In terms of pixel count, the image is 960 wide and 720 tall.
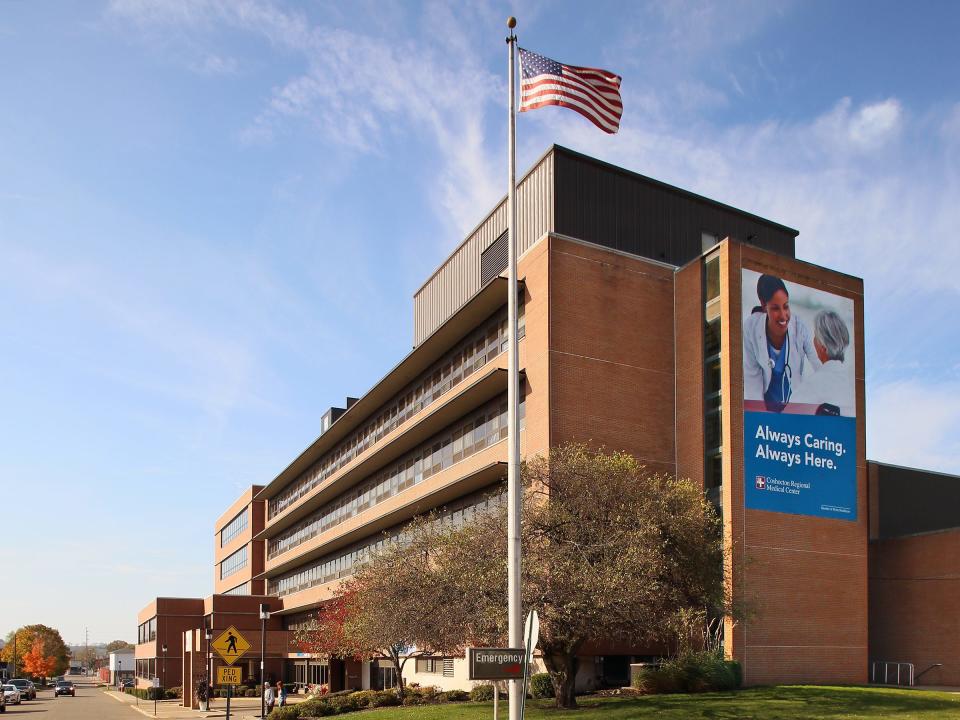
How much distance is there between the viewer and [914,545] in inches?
1506


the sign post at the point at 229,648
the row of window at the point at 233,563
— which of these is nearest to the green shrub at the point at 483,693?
the sign post at the point at 229,648

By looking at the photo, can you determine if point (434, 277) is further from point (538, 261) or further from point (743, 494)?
point (743, 494)

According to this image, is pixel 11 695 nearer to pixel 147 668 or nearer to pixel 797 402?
pixel 147 668

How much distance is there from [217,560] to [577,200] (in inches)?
3553

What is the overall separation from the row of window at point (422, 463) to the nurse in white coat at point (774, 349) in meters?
8.58

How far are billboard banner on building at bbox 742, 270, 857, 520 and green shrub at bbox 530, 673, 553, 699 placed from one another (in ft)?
30.8

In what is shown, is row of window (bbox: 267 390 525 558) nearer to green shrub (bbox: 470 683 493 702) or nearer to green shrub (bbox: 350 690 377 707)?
green shrub (bbox: 470 683 493 702)

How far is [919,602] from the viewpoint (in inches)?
1502

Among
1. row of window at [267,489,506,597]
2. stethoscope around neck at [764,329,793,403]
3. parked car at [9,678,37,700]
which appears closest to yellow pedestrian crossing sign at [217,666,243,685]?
row of window at [267,489,506,597]

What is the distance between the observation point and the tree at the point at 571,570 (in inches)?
987

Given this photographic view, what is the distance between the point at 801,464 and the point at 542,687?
12589 mm

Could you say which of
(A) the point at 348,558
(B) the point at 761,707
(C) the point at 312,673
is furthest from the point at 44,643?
(B) the point at 761,707

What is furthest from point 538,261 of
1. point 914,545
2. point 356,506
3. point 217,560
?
point 217,560

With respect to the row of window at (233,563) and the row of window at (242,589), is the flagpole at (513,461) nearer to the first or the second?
the row of window at (242,589)
